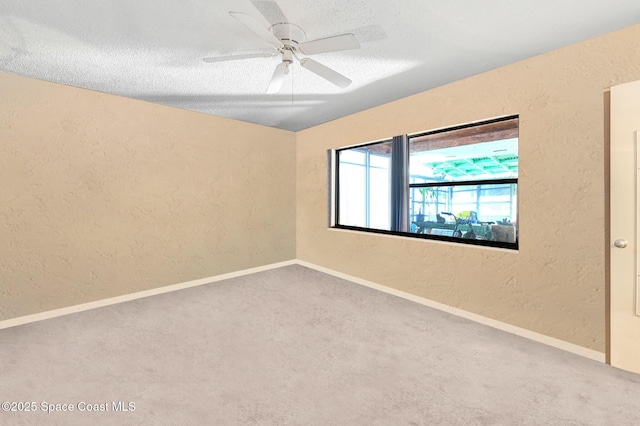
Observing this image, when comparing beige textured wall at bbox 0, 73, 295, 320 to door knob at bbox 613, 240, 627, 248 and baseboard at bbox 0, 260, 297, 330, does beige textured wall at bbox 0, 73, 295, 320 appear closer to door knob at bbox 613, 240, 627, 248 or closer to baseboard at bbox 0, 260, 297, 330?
baseboard at bbox 0, 260, 297, 330

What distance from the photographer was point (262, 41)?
7.08 ft

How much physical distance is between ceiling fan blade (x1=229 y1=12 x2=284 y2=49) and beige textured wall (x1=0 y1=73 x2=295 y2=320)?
2256mm

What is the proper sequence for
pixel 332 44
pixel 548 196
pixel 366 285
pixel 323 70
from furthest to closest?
pixel 366 285
pixel 548 196
pixel 323 70
pixel 332 44

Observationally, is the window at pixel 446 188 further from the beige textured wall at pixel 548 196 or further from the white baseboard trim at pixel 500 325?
the beige textured wall at pixel 548 196

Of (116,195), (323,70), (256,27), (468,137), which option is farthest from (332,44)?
(468,137)

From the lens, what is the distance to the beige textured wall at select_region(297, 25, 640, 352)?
2053mm

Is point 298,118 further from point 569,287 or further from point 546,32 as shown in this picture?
point 569,287

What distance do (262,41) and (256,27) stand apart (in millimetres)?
494

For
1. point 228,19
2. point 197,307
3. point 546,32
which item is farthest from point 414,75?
point 197,307

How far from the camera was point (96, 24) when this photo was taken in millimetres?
1909

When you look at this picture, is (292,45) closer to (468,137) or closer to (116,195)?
(116,195)

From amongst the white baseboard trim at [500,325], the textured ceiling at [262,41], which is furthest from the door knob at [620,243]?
the textured ceiling at [262,41]

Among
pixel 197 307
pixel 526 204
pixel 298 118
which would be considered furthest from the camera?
pixel 298 118

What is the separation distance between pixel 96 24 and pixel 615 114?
3.64 metres
